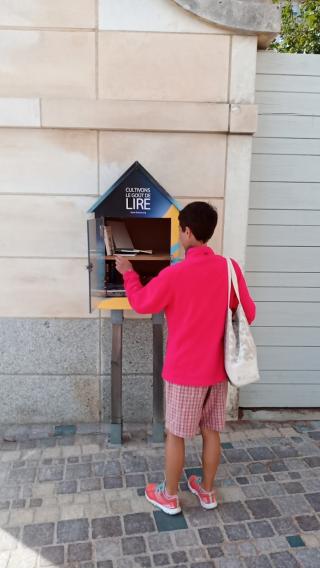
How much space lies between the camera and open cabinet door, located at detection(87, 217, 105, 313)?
121 inches

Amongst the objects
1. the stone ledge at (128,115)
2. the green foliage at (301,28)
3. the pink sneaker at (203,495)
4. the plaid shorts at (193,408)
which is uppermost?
the green foliage at (301,28)

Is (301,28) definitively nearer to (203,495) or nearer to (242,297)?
(242,297)

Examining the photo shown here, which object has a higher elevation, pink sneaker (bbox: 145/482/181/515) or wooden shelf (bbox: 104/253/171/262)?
wooden shelf (bbox: 104/253/171/262)

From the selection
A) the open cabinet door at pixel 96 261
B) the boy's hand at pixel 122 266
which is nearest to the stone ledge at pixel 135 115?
the open cabinet door at pixel 96 261

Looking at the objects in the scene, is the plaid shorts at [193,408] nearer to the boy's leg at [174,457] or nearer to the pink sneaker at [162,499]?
the boy's leg at [174,457]

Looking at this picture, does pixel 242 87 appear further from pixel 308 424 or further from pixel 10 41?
pixel 308 424

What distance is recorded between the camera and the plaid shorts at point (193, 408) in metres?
2.50

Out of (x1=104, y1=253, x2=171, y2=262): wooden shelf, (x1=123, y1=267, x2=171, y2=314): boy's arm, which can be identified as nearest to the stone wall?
(x1=104, y1=253, x2=171, y2=262): wooden shelf

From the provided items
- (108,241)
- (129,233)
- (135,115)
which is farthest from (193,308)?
(135,115)

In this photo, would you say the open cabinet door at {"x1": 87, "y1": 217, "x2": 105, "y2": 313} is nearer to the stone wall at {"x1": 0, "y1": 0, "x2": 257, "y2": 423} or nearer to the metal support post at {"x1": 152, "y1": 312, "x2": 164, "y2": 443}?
the stone wall at {"x1": 0, "y1": 0, "x2": 257, "y2": 423}

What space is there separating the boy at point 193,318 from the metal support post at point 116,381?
2.60ft

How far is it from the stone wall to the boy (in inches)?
43.0

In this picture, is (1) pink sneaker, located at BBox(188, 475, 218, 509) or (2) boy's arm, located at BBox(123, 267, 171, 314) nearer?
(2) boy's arm, located at BBox(123, 267, 171, 314)

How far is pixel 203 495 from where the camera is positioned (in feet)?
9.14
